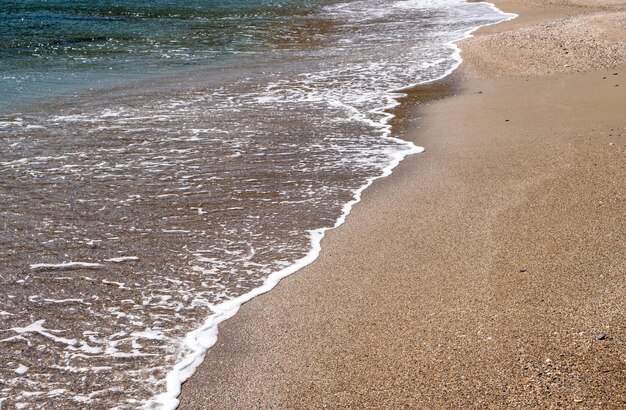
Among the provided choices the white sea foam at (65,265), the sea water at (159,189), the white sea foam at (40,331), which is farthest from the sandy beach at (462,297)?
the white sea foam at (65,265)

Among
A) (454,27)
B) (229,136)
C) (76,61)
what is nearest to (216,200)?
(229,136)

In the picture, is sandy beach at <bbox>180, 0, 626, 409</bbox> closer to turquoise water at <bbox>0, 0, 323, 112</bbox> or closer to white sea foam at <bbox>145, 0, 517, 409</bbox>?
white sea foam at <bbox>145, 0, 517, 409</bbox>

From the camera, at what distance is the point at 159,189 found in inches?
287

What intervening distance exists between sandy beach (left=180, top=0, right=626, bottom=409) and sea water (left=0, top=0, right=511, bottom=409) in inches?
12.0

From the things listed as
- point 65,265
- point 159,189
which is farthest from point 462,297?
point 159,189

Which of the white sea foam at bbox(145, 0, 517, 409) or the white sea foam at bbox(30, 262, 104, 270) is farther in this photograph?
the white sea foam at bbox(30, 262, 104, 270)

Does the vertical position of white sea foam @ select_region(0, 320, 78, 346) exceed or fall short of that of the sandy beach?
it falls short

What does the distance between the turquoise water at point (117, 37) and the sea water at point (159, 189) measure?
0.15 meters

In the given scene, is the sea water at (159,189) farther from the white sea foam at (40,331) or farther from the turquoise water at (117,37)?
the turquoise water at (117,37)

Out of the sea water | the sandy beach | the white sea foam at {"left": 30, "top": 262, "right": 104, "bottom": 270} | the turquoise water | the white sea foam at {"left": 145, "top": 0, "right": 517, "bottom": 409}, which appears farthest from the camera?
the turquoise water

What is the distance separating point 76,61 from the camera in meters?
16.9

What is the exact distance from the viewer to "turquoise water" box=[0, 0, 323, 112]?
48.9ft

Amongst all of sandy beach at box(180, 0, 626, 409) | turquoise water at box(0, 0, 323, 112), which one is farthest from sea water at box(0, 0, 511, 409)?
sandy beach at box(180, 0, 626, 409)

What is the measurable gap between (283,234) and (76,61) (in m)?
12.5
